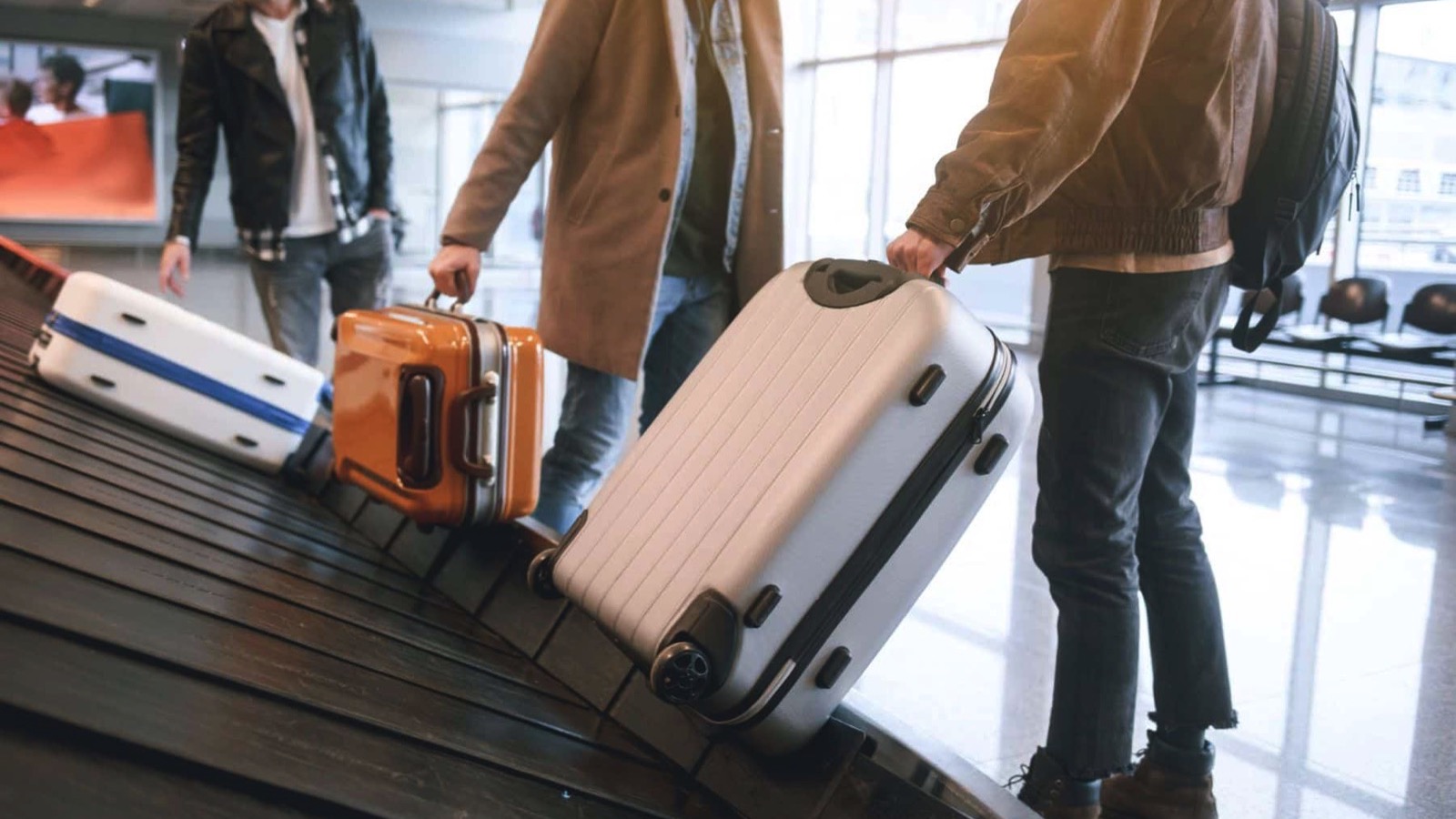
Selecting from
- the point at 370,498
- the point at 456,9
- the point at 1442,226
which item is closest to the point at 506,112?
the point at 370,498

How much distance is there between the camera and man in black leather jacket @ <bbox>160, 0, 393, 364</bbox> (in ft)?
12.0

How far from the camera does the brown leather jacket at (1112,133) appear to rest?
1.56m

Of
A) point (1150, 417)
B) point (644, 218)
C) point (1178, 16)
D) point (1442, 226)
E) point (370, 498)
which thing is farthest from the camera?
point (1442, 226)

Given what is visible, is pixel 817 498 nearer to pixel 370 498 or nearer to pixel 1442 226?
pixel 370 498

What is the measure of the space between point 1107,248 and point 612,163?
101 centimetres

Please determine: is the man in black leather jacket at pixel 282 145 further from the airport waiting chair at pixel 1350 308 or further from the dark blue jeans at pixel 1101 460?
the airport waiting chair at pixel 1350 308

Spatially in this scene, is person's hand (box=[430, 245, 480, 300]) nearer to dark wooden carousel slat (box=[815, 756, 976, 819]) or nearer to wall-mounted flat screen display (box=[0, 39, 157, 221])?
dark wooden carousel slat (box=[815, 756, 976, 819])

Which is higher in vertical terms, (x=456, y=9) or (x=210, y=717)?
(x=456, y=9)

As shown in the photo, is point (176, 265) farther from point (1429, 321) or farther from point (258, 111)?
point (1429, 321)

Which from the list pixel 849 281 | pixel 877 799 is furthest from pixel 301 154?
pixel 877 799

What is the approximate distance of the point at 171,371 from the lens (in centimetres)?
301

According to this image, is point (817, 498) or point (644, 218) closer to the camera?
point (817, 498)

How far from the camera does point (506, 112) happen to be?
238 cm

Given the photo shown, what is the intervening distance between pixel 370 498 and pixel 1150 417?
5.40 feet
